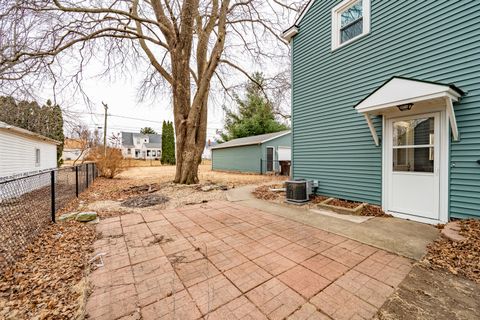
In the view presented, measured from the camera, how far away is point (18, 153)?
344 inches

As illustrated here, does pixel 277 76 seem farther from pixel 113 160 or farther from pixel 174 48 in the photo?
pixel 113 160

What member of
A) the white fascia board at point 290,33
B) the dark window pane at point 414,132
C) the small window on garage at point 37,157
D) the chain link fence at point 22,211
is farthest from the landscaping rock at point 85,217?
the small window on garage at point 37,157

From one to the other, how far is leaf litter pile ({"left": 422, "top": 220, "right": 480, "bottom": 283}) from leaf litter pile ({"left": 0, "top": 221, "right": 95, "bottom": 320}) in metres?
3.87

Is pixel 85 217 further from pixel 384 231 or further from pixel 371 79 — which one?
pixel 371 79

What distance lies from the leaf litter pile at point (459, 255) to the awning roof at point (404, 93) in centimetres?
218

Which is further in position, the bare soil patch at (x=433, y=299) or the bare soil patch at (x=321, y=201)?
the bare soil patch at (x=321, y=201)

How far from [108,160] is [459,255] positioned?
14817 millimetres

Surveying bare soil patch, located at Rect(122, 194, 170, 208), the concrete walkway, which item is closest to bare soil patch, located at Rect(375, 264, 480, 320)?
the concrete walkway

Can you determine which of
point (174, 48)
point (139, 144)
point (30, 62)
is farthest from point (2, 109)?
point (139, 144)

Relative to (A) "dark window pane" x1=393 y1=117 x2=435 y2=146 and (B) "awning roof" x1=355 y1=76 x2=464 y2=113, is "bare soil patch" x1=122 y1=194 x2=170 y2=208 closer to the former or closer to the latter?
(B) "awning roof" x1=355 y1=76 x2=464 y2=113

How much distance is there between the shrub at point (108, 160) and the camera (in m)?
12.3

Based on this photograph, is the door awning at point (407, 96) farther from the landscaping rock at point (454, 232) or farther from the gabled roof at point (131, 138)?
the gabled roof at point (131, 138)

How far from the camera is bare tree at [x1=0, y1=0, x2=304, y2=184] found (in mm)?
5406

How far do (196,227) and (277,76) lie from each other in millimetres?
7716
